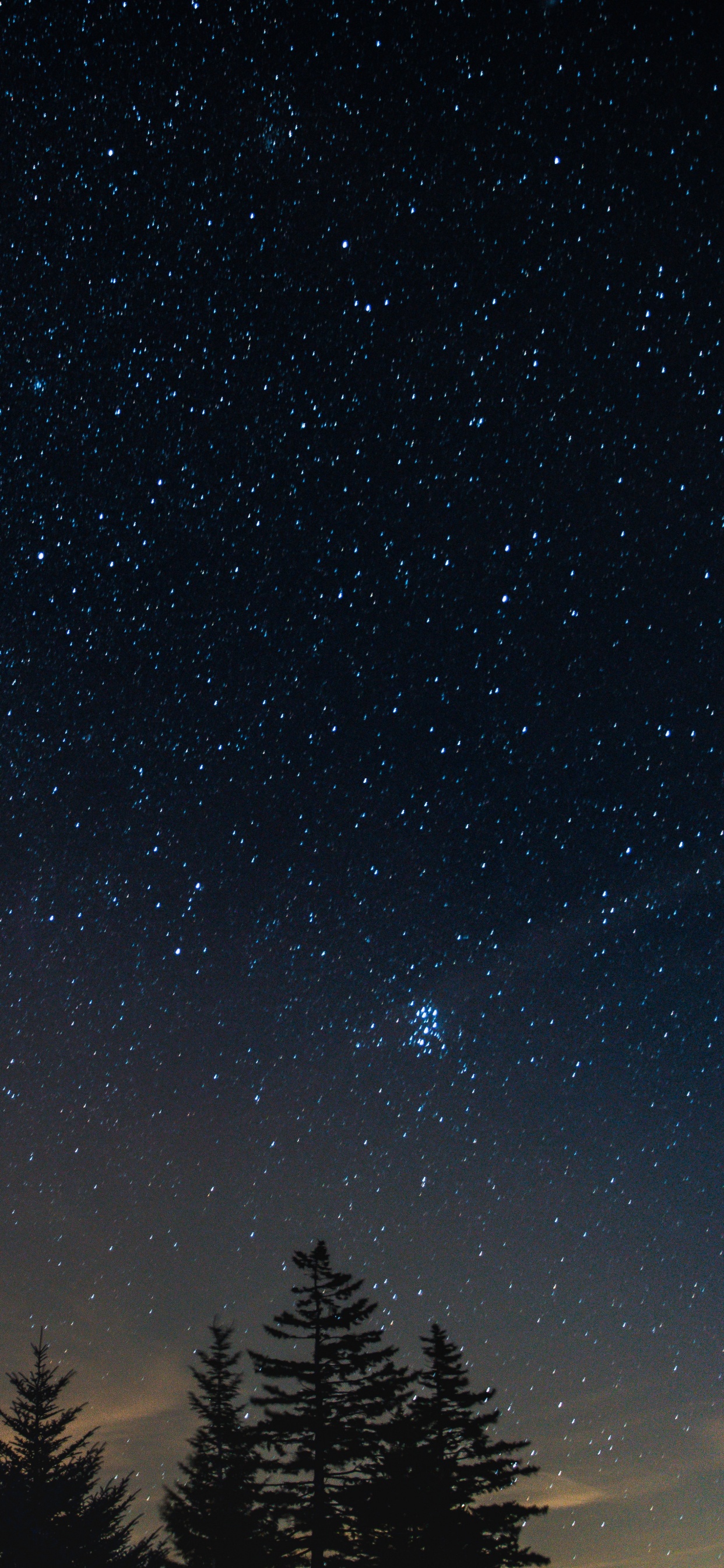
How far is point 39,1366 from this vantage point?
22.1 metres

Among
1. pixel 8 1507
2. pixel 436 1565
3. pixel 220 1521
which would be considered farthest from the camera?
pixel 220 1521

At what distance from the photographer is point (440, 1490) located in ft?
77.6

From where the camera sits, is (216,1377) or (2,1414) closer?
(2,1414)

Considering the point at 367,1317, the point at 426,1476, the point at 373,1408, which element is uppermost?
the point at 367,1317

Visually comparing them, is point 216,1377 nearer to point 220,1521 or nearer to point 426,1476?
point 220,1521

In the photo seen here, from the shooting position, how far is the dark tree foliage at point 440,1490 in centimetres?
2208

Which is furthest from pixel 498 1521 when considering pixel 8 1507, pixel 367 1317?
pixel 8 1507

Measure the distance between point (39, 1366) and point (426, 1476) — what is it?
29.5 feet

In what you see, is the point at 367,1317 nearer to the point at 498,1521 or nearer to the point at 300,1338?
the point at 300,1338

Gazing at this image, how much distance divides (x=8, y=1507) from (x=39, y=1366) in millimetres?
3745

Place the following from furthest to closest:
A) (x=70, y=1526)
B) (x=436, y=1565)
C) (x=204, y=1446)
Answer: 1. (x=204, y=1446)
2. (x=436, y=1565)
3. (x=70, y=1526)

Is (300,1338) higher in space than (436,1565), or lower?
higher

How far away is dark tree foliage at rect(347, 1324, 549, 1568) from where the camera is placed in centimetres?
2208

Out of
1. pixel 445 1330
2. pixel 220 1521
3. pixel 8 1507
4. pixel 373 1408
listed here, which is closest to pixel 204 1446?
pixel 220 1521
